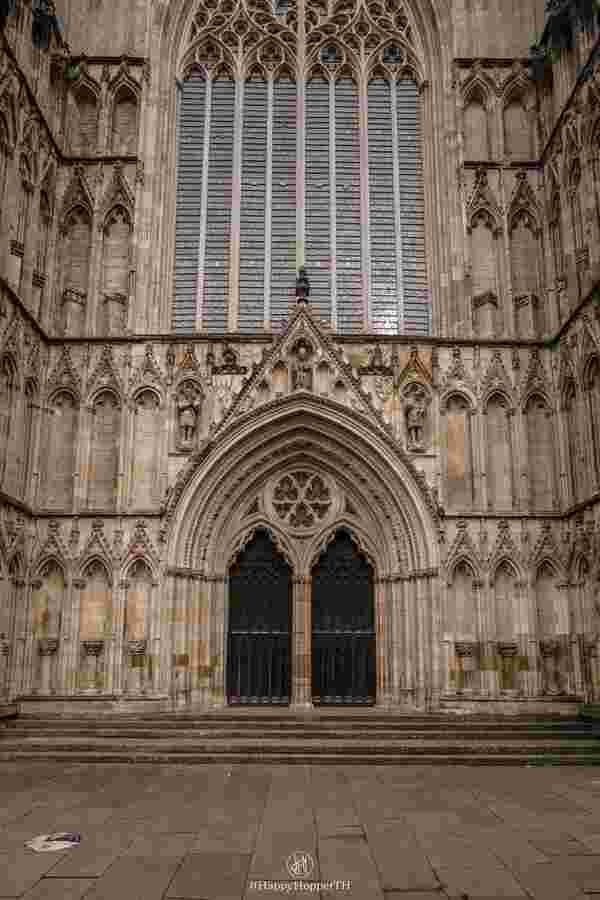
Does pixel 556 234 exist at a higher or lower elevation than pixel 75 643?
higher

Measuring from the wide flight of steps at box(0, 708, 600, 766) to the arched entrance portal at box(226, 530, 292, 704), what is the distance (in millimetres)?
1042

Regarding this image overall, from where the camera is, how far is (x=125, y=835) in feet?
25.3

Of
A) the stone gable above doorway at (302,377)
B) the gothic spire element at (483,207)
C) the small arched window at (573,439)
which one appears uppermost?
the gothic spire element at (483,207)

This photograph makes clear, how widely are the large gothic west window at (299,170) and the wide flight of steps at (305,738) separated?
9.14m

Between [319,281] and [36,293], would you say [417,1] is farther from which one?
[36,293]

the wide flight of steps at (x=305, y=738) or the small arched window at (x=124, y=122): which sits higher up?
the small arched window at (x=124, y=122)

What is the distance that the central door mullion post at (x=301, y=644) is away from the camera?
690 inches

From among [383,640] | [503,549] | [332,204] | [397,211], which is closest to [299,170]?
[332,204]

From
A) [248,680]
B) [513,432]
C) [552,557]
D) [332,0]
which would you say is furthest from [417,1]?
[248,680]

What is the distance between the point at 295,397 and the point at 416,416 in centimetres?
268

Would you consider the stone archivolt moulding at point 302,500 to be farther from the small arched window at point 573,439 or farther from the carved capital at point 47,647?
the carved capital at point 47,647

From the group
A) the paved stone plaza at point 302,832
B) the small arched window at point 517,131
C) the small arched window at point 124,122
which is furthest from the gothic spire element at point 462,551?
the small arched window at point 124,122

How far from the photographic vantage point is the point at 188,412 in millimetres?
18078

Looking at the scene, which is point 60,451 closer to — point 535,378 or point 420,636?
point 420,636
